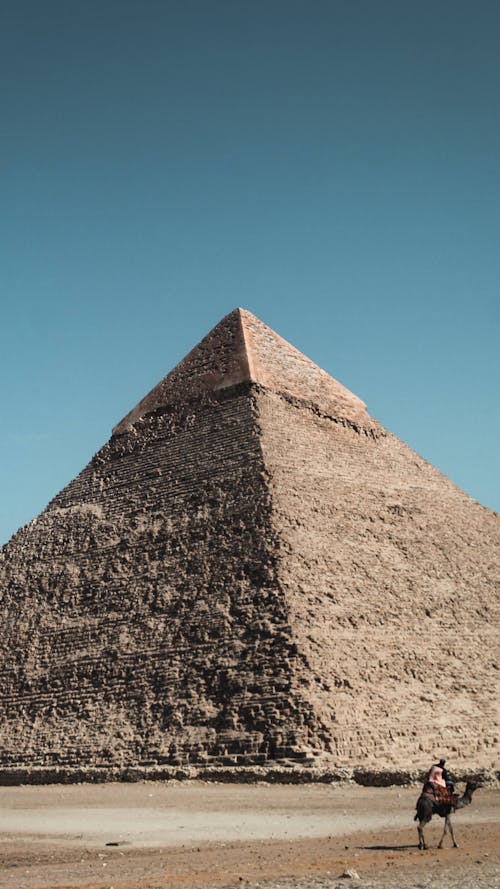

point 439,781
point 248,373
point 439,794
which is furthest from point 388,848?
point 248,373

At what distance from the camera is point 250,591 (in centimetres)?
2103

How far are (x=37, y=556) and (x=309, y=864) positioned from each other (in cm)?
1858

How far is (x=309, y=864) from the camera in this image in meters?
9.22

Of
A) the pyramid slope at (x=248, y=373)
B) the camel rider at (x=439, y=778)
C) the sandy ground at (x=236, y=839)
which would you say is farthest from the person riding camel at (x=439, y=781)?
the pyramid slope at (x=248, y=373)

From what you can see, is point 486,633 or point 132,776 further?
point 486,633

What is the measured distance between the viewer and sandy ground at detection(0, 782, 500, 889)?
8.53 m

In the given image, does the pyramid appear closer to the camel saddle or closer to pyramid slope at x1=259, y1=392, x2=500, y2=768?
pyramid slope at x1=259, y1=392, x2=500, y2=768

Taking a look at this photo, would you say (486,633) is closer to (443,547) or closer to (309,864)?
(443,547)

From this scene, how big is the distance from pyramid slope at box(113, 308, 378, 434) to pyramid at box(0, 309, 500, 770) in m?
0.08

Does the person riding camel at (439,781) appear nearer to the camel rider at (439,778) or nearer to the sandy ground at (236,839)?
the camel rider at (439,778)

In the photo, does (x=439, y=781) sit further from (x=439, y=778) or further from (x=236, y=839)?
(x=236, y=839)

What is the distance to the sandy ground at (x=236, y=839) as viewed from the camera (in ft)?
28.0

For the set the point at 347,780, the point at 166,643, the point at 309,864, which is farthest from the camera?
the point at 166,643

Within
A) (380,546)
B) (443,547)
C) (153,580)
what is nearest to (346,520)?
(380,546)
